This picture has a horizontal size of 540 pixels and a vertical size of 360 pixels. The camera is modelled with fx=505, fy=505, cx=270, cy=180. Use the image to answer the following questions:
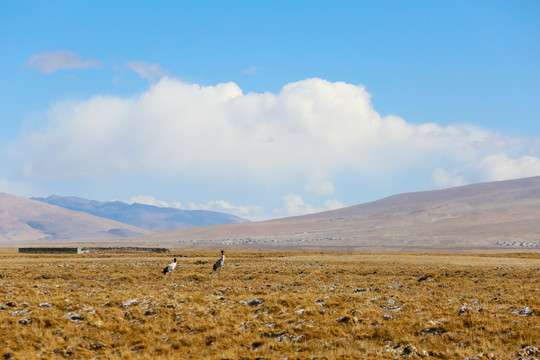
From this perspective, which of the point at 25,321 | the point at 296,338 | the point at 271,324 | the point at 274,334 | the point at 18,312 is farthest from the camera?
the point at 18,312

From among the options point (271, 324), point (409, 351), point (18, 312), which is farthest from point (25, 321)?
point (409, 351)

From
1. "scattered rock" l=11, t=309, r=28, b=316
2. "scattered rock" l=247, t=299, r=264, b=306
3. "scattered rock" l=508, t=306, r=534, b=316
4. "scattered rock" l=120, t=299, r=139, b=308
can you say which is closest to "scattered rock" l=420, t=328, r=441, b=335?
"scattered rock" l=508, t=306, r=534, b=316

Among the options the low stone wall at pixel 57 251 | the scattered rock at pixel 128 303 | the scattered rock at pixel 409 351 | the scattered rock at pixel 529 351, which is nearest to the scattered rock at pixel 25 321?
the scattered rock at pixel 128 303

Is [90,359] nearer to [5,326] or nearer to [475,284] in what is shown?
[5,326]

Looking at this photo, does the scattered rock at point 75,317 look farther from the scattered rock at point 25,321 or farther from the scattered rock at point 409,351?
the scattered rock at point 409,351

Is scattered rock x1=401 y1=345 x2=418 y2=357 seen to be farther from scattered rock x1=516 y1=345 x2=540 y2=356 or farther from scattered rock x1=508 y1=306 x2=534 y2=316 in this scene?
scattered rock x1=508 y1=306 x2=534 y2=316

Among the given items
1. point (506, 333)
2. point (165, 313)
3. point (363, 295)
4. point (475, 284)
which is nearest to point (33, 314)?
point (165, 313)

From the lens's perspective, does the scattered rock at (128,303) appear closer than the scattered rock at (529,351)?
No

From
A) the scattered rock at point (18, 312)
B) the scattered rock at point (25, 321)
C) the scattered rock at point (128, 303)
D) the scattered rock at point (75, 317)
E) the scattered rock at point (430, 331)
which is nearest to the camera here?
the scattered rock at point (430, 331)

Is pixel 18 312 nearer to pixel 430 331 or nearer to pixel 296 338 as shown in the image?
pixel 296 338

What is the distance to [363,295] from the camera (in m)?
25.4

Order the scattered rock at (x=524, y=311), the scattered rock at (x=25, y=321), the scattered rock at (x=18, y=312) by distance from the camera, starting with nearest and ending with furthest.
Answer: the scattered rock at (x=524, y=311)
the scattered rock at (x=25, y=321)
the scattered rock at (x=18, y=312)

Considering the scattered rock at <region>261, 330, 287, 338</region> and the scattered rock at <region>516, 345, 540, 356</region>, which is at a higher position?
the scattered rock at <region>261, 330, 287, 338</region>

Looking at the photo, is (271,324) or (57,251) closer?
(271,324)
